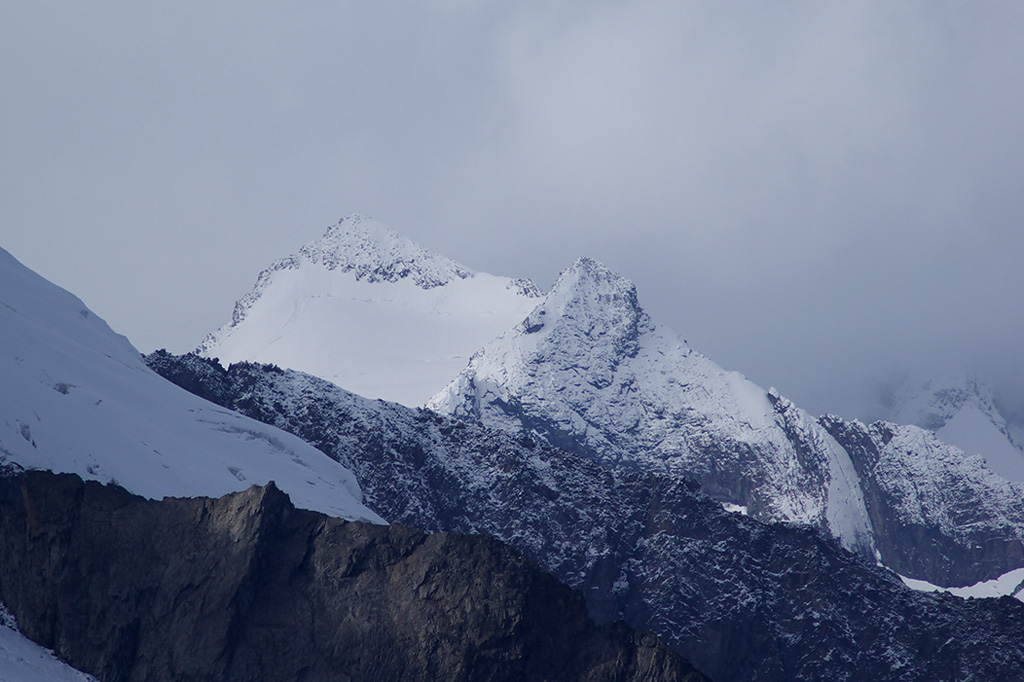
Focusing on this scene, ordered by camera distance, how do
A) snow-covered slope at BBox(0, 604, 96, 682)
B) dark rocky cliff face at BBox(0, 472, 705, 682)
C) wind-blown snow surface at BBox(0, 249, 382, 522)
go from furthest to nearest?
Answer: wind-blown snow surface at BBox(0, 249, 382, 522) → dark rocky cliff face at BBox(0, 472, 705, 682) → snow-covered slope at BBox(0, 604, 96, 682)

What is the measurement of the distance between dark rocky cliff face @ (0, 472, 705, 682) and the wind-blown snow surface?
539 inches

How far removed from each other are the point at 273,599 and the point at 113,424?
3293cm

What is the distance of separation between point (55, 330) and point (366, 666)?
213ft

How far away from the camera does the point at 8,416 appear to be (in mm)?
117188

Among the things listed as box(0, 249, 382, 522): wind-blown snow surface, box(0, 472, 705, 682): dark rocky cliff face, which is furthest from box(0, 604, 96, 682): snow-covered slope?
box(0, 249, 382, 522): wind-blown snow surface

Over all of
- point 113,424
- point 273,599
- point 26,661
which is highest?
point 113,424

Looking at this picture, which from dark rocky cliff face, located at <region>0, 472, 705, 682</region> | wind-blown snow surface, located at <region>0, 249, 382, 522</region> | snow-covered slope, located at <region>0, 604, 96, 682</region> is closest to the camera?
snow-covered slope, located at <region>0, 604, 96, 682</region>

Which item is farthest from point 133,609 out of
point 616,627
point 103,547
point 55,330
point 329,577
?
point 55,330

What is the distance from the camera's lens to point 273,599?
4031 inches

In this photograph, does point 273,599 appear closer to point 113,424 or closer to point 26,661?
point 26,661

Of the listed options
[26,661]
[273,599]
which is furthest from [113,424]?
[26,661]

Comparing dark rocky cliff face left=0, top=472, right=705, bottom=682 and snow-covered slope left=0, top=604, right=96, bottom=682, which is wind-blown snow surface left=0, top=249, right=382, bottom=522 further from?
snow-covered slope left=0, top=604, right=96, bottom=682

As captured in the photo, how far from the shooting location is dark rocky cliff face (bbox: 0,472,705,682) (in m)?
98.5

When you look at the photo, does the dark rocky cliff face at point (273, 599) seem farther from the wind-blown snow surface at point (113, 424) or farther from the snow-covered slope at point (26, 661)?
the wind-blown snow surface at point (113, 424)
